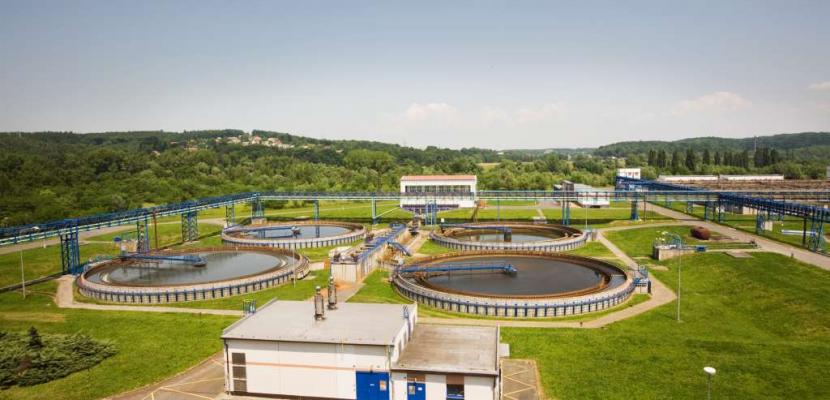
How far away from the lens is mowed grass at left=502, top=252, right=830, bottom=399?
2647 centimetres

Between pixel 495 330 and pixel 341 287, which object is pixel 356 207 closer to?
pixel 341 287

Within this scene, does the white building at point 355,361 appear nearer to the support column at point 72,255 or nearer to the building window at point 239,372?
the building window at point 239,372

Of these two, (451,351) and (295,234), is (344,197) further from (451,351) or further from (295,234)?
(451,351)

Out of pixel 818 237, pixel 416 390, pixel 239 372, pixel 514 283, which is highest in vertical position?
pixel 818 237

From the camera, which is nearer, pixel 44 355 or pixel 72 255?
pixel 44 355

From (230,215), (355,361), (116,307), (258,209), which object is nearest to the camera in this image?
(355,361)

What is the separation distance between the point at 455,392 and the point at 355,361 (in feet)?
16.2

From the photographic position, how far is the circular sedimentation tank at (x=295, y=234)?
69750 millimetres

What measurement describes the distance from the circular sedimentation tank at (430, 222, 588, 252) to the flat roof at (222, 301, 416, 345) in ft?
121

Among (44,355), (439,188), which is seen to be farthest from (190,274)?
(439,188)

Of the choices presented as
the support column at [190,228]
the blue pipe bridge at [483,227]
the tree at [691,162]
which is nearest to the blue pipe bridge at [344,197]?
the support column at [190,228]

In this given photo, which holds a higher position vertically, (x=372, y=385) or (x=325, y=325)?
(x=325, y=325)

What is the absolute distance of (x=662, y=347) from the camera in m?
31.8

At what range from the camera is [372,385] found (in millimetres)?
24328
